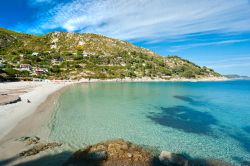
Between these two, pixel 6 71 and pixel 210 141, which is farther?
pixel 6 71

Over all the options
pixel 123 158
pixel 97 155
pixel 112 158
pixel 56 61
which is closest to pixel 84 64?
pixel 56 61

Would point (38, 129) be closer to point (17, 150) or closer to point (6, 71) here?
point (17, 150)

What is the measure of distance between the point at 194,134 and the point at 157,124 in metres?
5.04

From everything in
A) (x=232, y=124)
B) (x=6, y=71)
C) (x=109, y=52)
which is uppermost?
(x=109, y=52)

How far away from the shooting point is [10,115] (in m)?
25.0

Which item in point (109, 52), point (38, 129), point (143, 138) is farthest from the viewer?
point (109, 52)

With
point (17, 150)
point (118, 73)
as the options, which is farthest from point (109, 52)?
point (17, 150)

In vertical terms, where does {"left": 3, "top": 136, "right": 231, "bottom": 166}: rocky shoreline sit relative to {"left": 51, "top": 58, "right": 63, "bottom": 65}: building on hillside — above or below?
below

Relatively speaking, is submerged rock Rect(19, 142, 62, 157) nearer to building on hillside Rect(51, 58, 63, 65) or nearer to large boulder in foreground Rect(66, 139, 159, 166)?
large boulder in foreground Rect(66, 139, 159, 166)

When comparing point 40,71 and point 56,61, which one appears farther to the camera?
point 56,61

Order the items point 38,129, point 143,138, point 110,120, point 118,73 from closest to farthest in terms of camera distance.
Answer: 1. point 143,138
2. point 38,129
3. point 110,120
4. point 118,73

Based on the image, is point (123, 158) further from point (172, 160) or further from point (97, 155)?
point (172, 160)

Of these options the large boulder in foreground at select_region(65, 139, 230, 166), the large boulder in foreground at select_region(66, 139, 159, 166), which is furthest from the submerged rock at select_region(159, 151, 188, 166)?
the large boulder in foreground at select_region(66, 139, 159, 166)

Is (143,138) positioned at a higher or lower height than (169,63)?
lower
